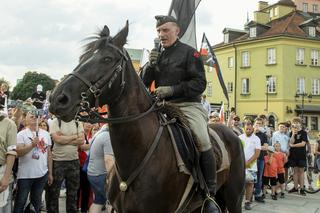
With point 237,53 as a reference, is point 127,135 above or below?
below

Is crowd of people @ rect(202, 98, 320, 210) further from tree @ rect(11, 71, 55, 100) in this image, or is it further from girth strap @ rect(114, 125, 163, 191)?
tree @ rect(11, 71, 55, 100)

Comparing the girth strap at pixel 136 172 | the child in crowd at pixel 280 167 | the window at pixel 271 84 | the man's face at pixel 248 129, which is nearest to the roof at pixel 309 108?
the window at pixel 271 84

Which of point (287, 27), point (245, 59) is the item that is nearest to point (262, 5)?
point (287, 27)

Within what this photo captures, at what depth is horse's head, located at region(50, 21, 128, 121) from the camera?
3418mm

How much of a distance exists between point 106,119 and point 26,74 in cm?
8240

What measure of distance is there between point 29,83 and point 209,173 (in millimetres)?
79671

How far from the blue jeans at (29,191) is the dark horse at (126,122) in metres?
3.55

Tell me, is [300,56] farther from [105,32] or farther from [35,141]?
[105,32]

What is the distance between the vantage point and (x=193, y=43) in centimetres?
1127

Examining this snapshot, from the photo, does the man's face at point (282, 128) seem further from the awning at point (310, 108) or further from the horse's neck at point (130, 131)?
the awning at point (310, 108)

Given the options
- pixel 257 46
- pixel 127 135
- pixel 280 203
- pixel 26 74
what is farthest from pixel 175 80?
pixel 26 74

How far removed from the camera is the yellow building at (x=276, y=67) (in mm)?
52625

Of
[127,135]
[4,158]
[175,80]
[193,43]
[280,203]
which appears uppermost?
[193,43]

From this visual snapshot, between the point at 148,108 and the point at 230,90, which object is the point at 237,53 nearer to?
the point at 230,90
